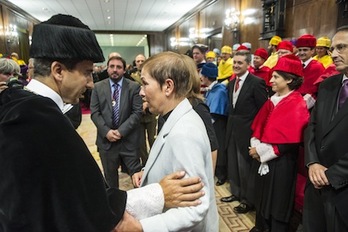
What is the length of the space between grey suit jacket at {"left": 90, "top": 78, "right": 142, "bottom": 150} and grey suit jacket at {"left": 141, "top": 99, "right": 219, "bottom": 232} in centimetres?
159

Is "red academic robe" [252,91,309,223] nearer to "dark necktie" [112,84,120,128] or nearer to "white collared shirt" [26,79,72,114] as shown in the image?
"dark necktie" [112,84,120,128]

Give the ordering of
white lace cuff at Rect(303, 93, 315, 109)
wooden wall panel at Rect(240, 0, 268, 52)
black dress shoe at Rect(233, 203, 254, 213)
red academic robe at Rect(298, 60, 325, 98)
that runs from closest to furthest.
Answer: white lace cuff at Rect(303, 93, 315, 109)
red academic robe at Rect(298, 60, 325, 98)
black dress shoe at Rect(233, 203, 254, 213)
wooden wall panel at Rect(240, 0, 268, 52)

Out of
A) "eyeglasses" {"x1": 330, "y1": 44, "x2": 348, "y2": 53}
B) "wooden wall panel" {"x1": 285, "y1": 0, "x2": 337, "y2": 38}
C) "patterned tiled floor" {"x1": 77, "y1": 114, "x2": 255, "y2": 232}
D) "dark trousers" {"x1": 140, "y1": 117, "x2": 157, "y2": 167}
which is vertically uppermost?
"wooden wall panel" {"x1": 285, "y1": 0, "x2": 337, "y2": 38}

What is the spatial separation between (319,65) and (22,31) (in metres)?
12.2

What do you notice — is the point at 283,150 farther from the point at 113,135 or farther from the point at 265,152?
the point at 113,135

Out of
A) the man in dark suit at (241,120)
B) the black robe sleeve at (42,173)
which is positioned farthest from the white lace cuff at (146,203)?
the man in dark suit at (241,120)

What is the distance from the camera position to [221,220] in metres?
2.84

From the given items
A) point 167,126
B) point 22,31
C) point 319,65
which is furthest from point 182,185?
point 22,31

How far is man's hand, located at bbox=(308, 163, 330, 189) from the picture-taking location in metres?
1.74

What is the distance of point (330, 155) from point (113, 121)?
6.30 feet

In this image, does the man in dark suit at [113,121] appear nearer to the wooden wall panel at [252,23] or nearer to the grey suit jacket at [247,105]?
the grey suit jacket at [247,105]

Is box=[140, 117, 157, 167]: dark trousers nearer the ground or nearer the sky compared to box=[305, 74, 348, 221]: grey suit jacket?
nearer the ground

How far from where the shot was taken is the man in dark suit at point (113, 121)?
2.76 metres

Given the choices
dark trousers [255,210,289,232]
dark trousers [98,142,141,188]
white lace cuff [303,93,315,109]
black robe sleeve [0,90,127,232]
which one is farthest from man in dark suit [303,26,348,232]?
dark trousers [98,142,141,188]
